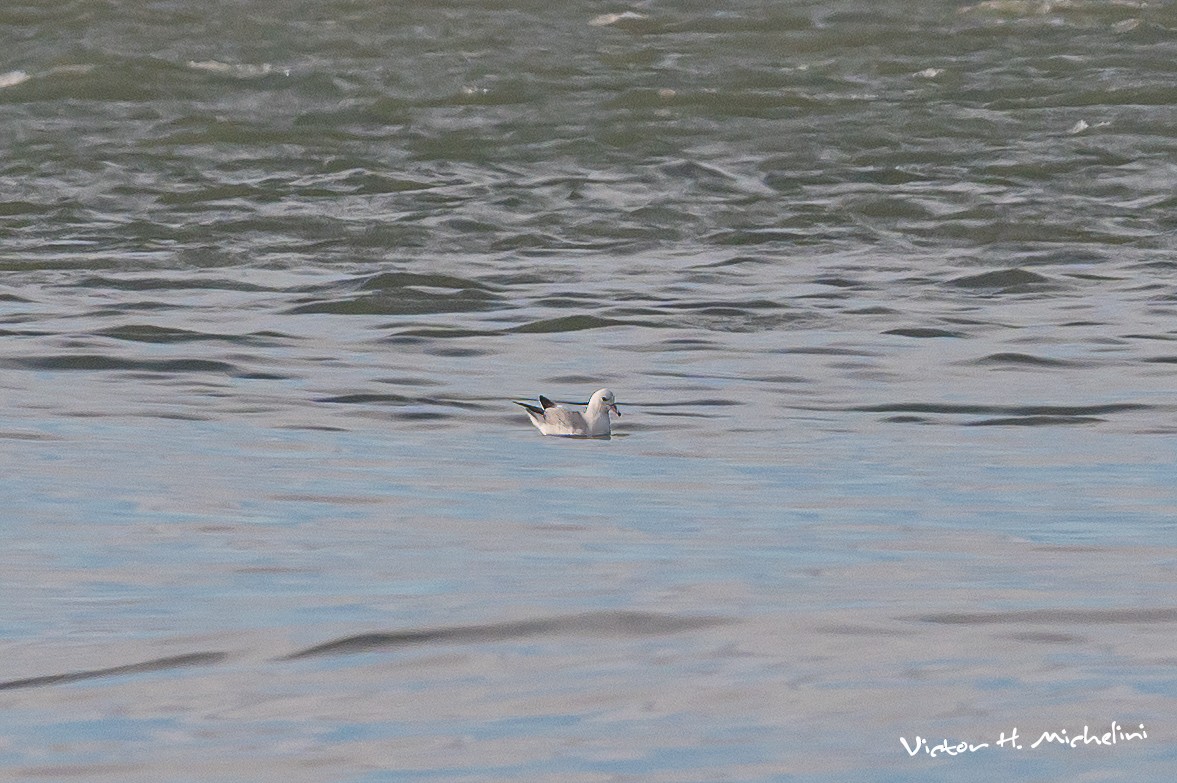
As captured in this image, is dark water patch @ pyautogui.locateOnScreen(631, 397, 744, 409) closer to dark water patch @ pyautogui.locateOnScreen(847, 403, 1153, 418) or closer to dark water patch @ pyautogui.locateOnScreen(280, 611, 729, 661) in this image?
dark water patch @ pyautogui.locateOnScreen(847, 403, 1153, 418)

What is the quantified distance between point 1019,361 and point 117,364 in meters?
4.92

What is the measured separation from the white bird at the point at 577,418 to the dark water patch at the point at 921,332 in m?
3.45

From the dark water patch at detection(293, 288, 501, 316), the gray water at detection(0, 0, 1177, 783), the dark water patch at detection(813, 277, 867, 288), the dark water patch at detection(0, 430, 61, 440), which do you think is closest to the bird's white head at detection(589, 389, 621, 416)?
the gray water at detection(0, 0, 1177, 783)

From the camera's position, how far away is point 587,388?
14.5 m

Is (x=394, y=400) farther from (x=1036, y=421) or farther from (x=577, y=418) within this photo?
(x=1036, y=421)

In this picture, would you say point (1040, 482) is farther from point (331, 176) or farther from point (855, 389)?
point (331, 176)

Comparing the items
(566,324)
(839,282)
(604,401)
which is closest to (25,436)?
(604,401)

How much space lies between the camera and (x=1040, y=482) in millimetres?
10695

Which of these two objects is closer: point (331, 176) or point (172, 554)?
point (172, 554)

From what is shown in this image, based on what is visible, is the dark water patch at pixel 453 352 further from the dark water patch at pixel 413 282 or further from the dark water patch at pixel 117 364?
the dark water patch at pixel 413 282

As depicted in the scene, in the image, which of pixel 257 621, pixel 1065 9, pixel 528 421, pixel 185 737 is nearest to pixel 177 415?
pixel 528 421

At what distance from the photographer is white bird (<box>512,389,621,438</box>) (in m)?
12.3

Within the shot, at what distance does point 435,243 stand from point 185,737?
45.1 ft

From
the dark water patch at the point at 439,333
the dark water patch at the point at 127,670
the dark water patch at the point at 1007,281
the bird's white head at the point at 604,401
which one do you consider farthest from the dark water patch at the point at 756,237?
the dark water patch at the point at 127,670
